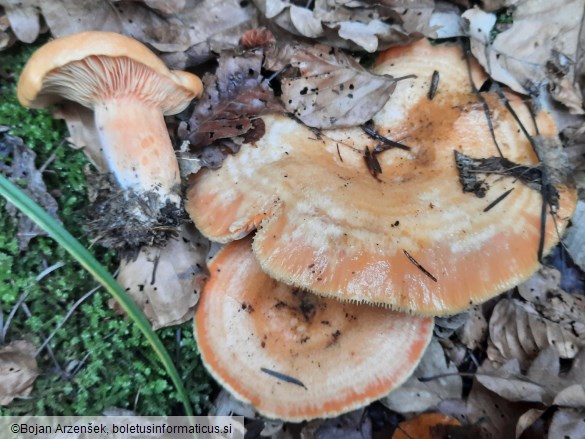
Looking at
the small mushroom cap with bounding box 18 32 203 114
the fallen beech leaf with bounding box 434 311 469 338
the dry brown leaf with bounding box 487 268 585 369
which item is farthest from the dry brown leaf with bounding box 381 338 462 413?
the small mushroom cap with bounding box 18 32 203 114

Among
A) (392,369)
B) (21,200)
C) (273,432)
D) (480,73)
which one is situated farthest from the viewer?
(480,73)

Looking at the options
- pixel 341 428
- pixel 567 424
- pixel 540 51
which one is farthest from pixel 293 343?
pixel 540 51

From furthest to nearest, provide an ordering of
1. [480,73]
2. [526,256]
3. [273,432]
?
[480,73], [273,432], [526,256]

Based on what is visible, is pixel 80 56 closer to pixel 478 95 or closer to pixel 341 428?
pixel 478 95

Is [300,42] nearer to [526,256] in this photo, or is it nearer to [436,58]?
[436,58]

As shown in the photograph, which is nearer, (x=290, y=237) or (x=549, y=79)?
Answer: (x=290, y=237)

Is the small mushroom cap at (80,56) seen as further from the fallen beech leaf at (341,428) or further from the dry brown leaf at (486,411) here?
the dry brown leaf at (486,411)

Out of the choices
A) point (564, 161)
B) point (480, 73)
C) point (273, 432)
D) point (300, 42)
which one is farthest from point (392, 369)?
point (300, 42)

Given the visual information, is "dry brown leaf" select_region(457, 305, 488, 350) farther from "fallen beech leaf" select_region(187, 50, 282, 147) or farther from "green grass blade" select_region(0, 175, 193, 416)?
"green grass blade" select_region(0, 175, 193, 416)
